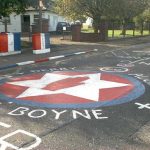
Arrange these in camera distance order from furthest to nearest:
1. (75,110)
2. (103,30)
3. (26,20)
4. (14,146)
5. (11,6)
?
(26,20), (103,30), (11,6), (75,110), (14,146)

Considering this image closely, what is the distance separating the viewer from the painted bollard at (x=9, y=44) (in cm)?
1727

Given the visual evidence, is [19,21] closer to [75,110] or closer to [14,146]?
[75,110]

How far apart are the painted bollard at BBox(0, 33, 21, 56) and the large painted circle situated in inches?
255

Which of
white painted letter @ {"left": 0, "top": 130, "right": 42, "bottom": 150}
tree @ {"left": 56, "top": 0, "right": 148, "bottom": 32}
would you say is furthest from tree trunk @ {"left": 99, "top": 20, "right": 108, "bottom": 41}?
white painted letter @ {"left": 0, "top": 130, "right": 42, "bottom": 150}

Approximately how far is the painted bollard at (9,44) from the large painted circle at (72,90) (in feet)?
21.2

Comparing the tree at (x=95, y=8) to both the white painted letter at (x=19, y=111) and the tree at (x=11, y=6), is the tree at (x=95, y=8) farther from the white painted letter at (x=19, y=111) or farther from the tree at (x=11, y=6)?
the white painted letter at (x=19, y=111)

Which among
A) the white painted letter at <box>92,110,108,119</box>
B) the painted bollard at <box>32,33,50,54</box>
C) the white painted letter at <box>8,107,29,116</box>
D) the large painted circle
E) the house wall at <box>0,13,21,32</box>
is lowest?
the white painted letter at <box>8,107,29,116</box>

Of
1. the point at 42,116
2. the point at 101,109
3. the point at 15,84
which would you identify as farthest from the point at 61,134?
the point at 15,84

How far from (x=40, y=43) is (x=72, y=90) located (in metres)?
10.2

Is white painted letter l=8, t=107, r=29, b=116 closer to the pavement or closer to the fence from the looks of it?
the pavement

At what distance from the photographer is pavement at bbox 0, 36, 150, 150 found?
5.34m

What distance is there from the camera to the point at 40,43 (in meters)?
18.6

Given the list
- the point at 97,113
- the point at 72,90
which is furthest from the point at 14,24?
the point at 97,113

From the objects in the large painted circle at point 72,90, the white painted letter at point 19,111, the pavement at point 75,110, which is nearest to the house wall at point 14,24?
the pavement at point 75,110
